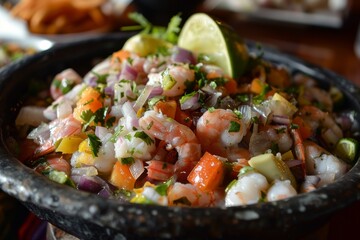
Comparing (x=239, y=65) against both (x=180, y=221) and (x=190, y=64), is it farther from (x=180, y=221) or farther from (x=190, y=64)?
(x=180, y=221)

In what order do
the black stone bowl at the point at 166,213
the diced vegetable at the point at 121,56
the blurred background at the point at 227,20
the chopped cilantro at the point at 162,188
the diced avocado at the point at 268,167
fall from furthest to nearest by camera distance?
the blurred background at the point at 227,20, the diced vegetable at the point at 121,56, the diced avocado at the point at 268,167, the chopped cilantro at the point at 162,188, the black stone bowl at the point at 166,213

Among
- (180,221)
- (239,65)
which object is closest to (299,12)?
(239,65)

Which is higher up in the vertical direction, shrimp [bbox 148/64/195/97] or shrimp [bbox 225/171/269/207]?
shrimp [bbox 148/64/195/97]

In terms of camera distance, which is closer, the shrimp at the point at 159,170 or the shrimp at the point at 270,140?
the shrimp at the point at 159,170

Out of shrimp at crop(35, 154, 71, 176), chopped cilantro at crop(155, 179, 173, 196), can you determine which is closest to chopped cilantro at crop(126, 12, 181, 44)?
shrimp at crop(35, 154, 71, 176)

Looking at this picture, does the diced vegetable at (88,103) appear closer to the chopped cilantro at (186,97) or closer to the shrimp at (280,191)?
the chopped cilantro at (186,97)

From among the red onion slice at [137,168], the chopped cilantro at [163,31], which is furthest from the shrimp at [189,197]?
the chopped cilantro at [163,31]

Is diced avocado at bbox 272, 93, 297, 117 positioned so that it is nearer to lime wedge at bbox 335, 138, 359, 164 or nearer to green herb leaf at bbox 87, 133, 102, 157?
lime wedge at bbox 335, 138, 359, 164
